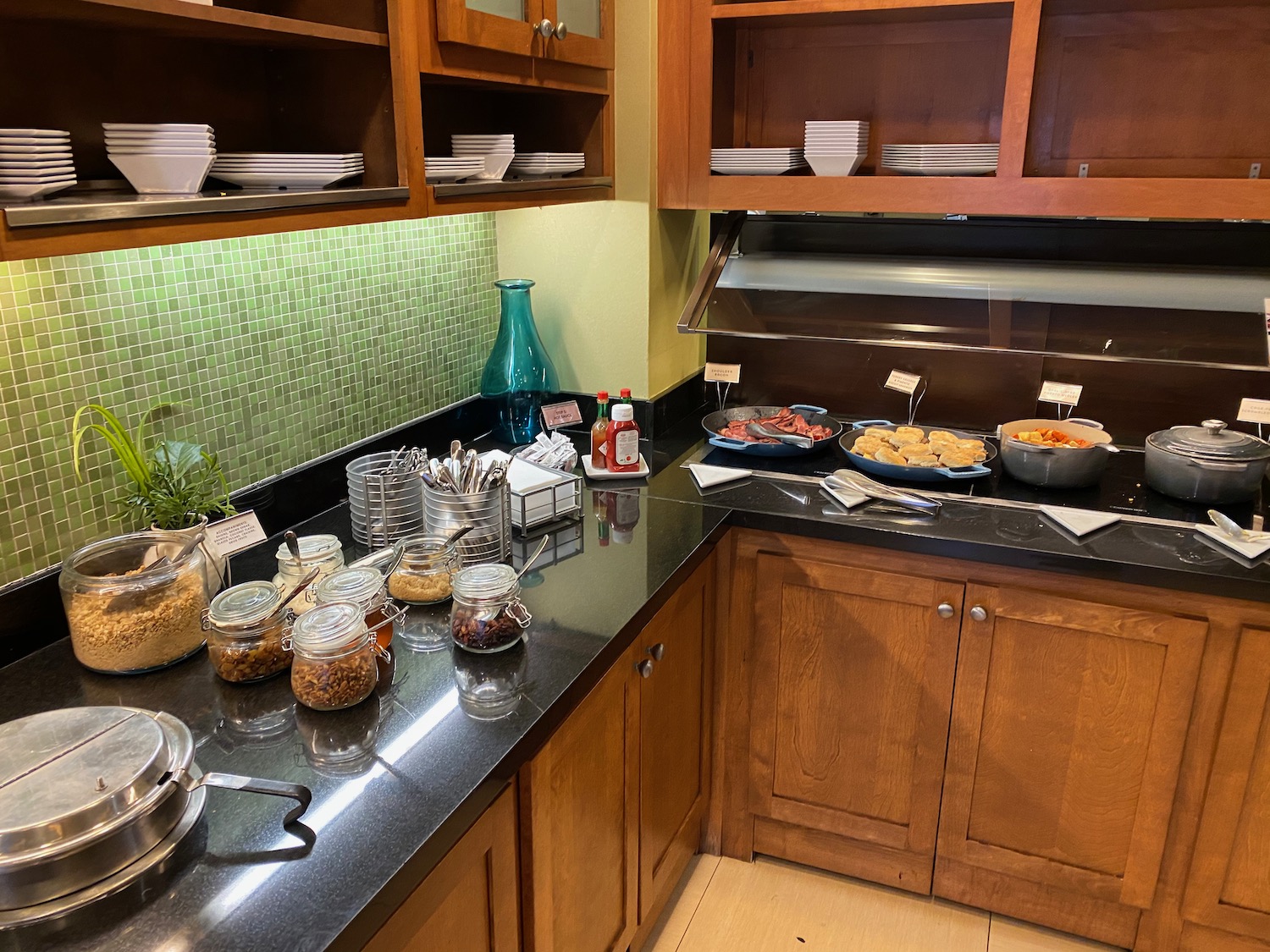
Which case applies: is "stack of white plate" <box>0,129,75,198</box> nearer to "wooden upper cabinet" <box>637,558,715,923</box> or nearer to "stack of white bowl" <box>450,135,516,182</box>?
"stack of white bowl" <box>450,135,516,182</box>

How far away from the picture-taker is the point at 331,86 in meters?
1.58

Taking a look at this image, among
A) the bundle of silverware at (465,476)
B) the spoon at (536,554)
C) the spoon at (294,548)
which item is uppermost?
the bundle of silverware at (465,476)

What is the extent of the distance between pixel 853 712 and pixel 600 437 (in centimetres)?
81

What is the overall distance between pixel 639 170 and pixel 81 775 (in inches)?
68.1

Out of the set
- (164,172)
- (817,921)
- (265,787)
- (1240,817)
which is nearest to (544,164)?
(164,172)

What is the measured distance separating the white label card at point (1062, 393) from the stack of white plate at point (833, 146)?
72 centimetres

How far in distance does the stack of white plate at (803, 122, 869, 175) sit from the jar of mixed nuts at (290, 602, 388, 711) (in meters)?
1.48

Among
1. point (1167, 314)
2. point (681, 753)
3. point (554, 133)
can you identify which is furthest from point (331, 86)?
point (1167, 314)

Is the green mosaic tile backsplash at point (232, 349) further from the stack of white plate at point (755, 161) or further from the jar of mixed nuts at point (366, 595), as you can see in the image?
the stack of white plate at point (755, 161)

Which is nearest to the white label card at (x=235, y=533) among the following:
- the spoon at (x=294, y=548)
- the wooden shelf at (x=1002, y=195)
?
the spoon at (x=294, y=548)

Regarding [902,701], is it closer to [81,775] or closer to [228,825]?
[228,825]

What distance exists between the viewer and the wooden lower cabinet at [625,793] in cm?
140

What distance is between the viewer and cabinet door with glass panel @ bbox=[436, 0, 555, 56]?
61.5 inches

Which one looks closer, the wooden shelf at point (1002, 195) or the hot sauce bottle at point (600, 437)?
the wooden shelf at point (1002, 195)
